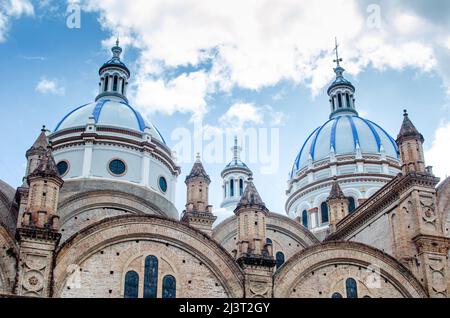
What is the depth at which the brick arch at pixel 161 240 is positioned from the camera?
28.3 meters

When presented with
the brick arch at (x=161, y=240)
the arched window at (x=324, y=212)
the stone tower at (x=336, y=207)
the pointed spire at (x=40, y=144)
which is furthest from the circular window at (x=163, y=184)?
the brick arch at (x=161, y=240)

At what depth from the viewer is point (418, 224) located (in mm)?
34000

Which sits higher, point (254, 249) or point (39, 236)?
point (254, 249)

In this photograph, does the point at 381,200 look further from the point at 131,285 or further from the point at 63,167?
the point at 63,167

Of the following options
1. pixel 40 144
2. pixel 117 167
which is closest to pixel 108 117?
pixel 117 167

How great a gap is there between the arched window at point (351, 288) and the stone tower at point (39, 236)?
15.0 m

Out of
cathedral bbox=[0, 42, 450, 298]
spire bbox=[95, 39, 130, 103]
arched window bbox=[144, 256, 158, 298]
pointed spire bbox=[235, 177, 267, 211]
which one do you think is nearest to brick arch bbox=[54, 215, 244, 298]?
cathedral bbox=[0, 42, 450, 298]

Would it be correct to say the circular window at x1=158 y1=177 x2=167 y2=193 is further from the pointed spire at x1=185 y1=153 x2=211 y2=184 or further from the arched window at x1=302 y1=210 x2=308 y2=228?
the arched window at x1=302 y1=210 x2=308 y2=228

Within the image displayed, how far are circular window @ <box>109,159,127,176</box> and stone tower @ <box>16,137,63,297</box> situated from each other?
46.1 feet

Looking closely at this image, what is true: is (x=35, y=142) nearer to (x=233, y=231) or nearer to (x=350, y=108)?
(x=233, y=231)

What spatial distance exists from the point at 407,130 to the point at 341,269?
936cm

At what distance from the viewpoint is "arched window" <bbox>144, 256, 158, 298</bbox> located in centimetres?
2877

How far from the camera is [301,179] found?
189 ft

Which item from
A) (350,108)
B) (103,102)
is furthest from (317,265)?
(350,108)
